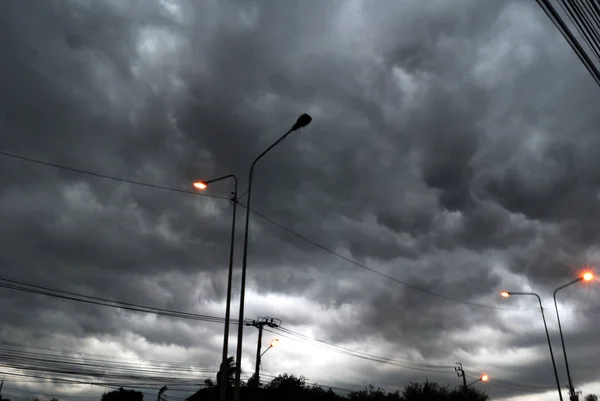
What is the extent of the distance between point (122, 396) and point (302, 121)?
97.4 metres

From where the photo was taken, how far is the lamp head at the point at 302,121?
15.4 meters

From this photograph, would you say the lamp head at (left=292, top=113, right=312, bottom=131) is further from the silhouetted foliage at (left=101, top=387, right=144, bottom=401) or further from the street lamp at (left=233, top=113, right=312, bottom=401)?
the silhouetted foliage at (left=101, top=387, right=144, bottom=401)

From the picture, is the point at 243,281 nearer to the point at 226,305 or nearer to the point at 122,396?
the point at 226,305

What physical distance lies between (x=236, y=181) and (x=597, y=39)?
12.9 m

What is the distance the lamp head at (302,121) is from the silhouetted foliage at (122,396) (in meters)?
96.3

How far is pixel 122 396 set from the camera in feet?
315

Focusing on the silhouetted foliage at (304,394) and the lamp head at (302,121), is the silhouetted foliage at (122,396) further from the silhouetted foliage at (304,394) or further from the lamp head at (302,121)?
the lamp head at (302,121)

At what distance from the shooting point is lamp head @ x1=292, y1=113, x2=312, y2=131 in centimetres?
1537

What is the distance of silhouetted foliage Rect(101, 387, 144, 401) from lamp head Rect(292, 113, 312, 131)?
96302 millimetres

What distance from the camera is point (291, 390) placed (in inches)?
2356

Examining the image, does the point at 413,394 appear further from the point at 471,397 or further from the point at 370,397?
the point at 471,397

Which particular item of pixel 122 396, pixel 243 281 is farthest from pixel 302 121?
pixel 122 396

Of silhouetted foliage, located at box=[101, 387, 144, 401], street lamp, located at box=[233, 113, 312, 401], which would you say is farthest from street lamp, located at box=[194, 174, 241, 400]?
silhouetted foliage, located at box=[101, 387, 144, 401]

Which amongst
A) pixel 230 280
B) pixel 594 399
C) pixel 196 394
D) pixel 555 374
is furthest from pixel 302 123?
pixel 594 399
